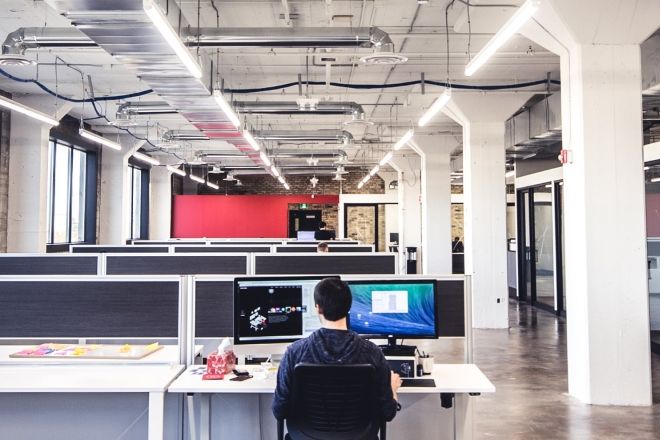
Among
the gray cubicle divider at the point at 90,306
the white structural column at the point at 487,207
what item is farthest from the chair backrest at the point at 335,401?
the white structural column at the point at 487,207

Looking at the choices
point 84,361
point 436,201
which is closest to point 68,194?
point 436,201

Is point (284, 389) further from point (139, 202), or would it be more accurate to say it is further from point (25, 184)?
point (139, 202)

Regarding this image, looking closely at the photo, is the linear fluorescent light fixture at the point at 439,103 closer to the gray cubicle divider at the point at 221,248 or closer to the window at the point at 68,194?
the gray cubicle divider at the point at 221,248

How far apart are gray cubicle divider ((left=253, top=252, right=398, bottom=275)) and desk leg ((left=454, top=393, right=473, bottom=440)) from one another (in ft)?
7.92

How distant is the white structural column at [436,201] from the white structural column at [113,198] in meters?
6.20

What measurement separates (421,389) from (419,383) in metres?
0.08

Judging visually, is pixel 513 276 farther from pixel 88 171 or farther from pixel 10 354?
pixel 10 354

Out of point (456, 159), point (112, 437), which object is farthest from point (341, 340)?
point (456, 159)

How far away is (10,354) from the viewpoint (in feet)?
9.57

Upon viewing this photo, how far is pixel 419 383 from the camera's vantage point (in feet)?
8.41

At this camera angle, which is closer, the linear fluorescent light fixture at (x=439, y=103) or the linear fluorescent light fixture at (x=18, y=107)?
the linear fluorescent light fixture at (x=439, y=103)

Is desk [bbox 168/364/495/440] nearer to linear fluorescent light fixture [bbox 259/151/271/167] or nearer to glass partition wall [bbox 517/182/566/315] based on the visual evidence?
glass partition wall [bbox 517/182/566/315]

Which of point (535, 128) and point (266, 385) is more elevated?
point (535, 128)

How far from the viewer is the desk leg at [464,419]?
271cm
